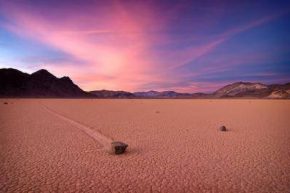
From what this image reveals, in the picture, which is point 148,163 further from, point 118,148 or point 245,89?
point 245,89

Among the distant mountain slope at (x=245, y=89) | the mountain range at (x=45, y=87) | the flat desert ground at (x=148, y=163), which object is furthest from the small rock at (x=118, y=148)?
the distant mountain slope at (x=245, y=89)

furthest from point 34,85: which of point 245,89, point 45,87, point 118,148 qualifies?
point 118,148

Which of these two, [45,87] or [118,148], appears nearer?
[118,148]

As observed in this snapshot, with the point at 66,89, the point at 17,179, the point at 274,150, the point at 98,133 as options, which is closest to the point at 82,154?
the point at 17,179

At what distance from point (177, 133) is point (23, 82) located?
12742 centimetres

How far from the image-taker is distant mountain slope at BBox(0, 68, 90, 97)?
114506 millimetres

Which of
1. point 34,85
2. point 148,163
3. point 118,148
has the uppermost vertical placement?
point 34,85

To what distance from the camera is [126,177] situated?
573 cm

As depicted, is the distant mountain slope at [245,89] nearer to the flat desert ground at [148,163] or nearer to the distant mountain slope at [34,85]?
the distant mountain slope at [34,85]

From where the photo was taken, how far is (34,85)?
414ft

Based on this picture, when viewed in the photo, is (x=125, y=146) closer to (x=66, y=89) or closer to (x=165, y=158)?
(x=165, y=158)

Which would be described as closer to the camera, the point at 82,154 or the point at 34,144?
the point at 82,154

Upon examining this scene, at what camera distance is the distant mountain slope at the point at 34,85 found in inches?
4508

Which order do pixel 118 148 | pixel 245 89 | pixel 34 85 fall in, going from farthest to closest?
pixel 245 89
pixel 34 85
pixel 118 148
